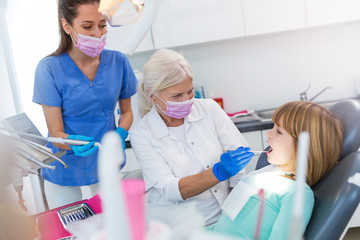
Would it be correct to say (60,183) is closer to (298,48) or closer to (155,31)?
(155,31)

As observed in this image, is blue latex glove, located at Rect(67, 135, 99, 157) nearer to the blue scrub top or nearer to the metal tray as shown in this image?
the metal tray

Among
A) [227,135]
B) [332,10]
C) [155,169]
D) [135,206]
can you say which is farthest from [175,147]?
[332,10]

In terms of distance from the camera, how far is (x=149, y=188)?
1.69 m

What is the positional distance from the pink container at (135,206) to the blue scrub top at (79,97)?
1.52 m

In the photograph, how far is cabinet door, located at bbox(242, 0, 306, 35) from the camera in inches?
109

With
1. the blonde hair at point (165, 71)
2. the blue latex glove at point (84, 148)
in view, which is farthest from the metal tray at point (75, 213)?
the blonde hair at point (165, 71)

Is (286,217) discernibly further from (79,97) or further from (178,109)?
(79,97)

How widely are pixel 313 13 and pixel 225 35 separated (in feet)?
2.13

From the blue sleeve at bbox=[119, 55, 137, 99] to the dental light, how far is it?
1093 millimetres

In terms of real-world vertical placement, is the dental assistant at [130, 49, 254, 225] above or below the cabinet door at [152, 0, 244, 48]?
below

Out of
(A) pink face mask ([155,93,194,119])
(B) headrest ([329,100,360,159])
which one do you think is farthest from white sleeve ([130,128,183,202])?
(B) headrest ([329,100,360,159])

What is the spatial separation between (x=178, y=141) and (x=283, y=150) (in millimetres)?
488

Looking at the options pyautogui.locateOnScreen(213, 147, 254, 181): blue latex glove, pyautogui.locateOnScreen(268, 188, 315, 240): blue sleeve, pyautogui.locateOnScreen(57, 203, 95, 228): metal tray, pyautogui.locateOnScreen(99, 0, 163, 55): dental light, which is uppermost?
pyautogui.locateOnScreen(99, 0, 163, 55): dental light

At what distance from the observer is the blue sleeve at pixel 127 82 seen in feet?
6.85
